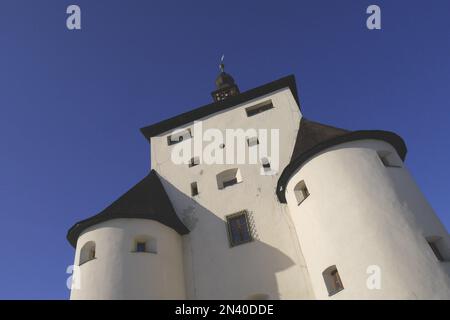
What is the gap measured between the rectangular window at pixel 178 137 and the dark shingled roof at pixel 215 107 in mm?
758

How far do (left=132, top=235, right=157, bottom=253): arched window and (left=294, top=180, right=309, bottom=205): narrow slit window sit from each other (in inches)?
254

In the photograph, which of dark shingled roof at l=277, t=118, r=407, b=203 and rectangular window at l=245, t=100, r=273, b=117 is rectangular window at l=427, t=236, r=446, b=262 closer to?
dark shingled roof at l=277, t=118, r=407, b=203

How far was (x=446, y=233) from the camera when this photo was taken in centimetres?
1203

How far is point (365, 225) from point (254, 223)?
18.6ft

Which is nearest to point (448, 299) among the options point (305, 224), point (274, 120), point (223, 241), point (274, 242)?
point (305, 224)

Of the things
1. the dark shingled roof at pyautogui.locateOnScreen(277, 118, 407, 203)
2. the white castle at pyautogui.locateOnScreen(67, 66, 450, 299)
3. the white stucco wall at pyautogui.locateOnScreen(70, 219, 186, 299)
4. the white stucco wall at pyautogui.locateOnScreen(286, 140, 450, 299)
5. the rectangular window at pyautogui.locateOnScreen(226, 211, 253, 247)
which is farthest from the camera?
the rectangular window at pyautogui.locateOnScreen(226, 211, 253, 247)

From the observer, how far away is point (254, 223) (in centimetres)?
1638

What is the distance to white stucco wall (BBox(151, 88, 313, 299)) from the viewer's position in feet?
47.5

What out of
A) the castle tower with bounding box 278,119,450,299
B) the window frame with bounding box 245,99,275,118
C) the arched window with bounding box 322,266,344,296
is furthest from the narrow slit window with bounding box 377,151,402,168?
the window frame with bounding box 245,99,275,118

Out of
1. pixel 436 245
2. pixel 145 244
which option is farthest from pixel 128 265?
pixel 436 245

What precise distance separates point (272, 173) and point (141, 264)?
7.61 meters

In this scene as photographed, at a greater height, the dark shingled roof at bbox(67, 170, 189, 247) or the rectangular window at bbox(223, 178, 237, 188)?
the rectangular window at bbox(223, 178, 237, 188)

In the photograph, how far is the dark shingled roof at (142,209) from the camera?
15.4 meters
